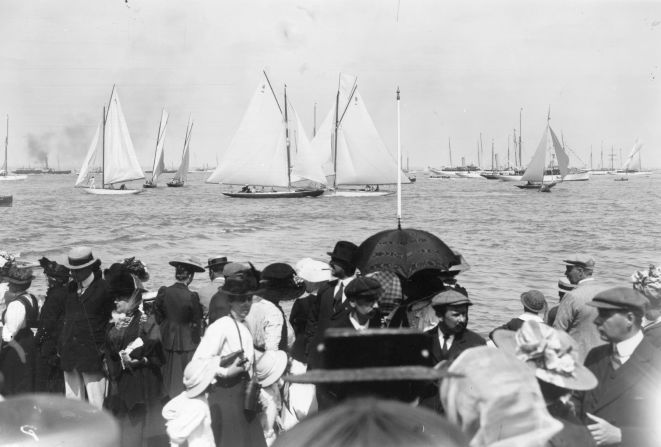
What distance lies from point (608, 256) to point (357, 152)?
38834 mm

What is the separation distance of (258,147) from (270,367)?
56.0 m

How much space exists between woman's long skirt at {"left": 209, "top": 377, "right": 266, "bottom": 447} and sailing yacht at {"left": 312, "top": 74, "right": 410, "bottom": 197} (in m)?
56.8

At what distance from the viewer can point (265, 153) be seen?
2335 inches

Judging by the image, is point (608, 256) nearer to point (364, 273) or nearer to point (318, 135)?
A: point (364, 273)

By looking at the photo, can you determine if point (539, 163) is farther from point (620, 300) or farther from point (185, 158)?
point (620, 300)

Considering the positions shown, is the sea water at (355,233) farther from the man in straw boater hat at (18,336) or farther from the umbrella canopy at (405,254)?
the man in straw boater hat at (18,336)

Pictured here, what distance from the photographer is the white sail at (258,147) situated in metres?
58.1

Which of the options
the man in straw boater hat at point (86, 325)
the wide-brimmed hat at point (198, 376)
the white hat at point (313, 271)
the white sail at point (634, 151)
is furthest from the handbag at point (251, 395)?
the white sail at point (634, 151)

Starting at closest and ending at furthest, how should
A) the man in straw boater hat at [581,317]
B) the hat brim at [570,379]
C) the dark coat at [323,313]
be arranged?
1. the hat brim at [570,379]
2. the dark coat at [323,313]
3. the man in straw boater hat at [581,317]

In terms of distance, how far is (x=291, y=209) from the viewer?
161 ft

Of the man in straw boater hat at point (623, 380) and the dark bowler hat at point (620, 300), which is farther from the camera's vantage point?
the dark bowler hat at point (620, 300)

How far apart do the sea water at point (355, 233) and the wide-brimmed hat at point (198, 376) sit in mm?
9457

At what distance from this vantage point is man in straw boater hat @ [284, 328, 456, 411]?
4.05 feet

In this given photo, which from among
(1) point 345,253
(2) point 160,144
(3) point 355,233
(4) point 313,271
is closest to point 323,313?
(1) point 345,253
